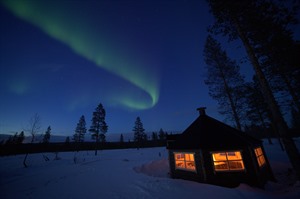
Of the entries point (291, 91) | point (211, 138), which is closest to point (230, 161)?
point (211, 138)

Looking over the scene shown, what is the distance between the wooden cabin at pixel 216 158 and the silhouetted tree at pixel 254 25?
2381 millimetres

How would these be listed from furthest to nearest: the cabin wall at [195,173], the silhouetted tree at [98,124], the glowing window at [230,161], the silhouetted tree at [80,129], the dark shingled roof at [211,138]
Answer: the silhouetted tree at [80,129], the silhouetted tree at [98,124], the cabin wall at [195,173], the dark shingled roof at [211,138], the glowing window at [230,161]

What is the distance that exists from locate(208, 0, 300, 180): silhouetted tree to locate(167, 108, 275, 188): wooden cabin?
238cm

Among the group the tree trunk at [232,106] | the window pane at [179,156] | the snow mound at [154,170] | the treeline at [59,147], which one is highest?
the tree trunk at [232,106]

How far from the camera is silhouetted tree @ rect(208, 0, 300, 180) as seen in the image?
7529 millimetres

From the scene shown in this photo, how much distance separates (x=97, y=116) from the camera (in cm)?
3741

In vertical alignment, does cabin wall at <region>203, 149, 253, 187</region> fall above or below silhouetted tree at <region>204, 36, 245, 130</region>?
below

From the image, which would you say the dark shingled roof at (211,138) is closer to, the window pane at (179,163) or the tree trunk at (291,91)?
the window pane at (179,163)

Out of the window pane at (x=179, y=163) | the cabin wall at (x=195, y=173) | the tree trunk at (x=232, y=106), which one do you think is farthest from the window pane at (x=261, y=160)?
the window pane at (x=179, y=163)

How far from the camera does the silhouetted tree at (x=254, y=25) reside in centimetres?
753

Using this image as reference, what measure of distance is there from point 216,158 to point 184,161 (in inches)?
104

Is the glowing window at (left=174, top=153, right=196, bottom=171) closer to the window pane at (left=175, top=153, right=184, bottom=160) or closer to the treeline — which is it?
Result: the window pane at (left=175, top=153, right=184, bottom=160)

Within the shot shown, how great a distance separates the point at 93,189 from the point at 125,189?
7.24ft

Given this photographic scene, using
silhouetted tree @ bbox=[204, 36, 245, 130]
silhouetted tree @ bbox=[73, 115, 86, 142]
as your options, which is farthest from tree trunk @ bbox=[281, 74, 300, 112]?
silhouetted tree @ bbox=[73, 115, 86, 142]
